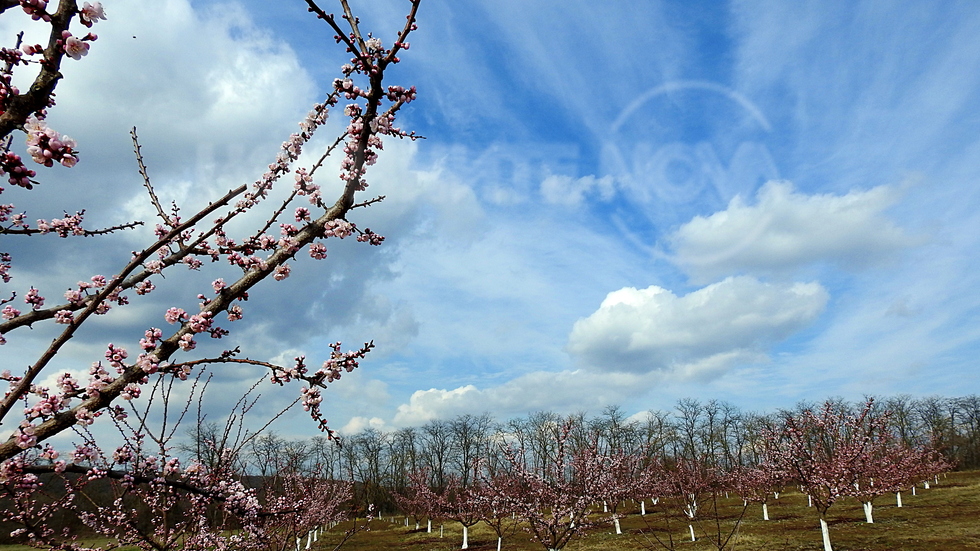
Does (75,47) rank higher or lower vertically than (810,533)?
higher

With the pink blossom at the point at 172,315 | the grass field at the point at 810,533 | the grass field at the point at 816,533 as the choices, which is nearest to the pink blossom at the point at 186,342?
the pink blossom at the point at 172,315

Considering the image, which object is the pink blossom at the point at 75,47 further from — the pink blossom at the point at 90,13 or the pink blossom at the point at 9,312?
the pink blossom at the point at 9,312

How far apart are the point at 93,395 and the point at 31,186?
956 mm

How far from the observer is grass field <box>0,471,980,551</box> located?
1620 centimetres

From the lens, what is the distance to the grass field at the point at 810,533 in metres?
16.2

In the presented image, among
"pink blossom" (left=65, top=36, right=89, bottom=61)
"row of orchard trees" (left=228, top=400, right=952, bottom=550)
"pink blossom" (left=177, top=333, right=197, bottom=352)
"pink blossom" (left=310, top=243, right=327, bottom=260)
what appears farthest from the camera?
"row of orchard trees" (left=228, top=400, right=952, bottom=550)

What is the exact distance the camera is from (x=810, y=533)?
62.0 ft

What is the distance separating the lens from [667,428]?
6022cm

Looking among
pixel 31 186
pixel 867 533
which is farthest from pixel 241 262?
pixel 867 533

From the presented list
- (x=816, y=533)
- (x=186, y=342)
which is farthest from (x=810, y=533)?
(x=186, y=342)

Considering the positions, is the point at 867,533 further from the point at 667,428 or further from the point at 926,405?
the point at 926,405

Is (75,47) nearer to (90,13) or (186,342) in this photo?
(90,13)

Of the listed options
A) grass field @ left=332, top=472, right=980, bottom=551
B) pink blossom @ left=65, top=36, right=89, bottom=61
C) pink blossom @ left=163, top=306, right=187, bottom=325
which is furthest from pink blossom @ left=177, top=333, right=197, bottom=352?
grass field @ left=332, top=472, right=980, bottom=551

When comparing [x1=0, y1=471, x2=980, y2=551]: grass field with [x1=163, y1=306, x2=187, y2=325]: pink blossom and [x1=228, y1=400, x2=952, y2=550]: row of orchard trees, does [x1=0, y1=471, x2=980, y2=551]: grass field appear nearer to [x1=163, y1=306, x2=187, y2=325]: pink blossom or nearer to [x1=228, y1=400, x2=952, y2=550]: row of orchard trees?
[x1=228, y1=400, x2=952, y2=550]: row of orchard trees
